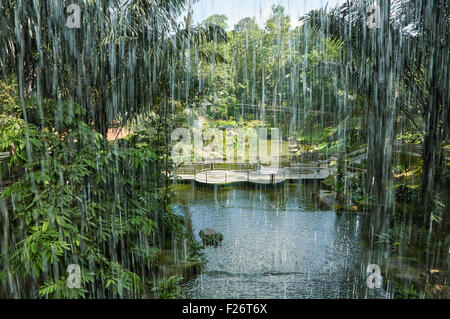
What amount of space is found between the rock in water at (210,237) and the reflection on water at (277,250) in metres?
0.22

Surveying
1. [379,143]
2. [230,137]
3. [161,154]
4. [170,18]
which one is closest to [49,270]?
[161,154]

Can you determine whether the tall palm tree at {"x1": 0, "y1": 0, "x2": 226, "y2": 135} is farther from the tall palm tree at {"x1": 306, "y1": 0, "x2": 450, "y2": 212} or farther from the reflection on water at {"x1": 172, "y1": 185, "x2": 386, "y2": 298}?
the reflection on water at {"x1": 172, "y1": 185, "x2": 386, "y2": 298}

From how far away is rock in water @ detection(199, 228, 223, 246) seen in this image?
785cm

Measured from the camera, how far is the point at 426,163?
8312 mm

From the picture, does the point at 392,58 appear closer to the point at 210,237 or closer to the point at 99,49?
the point at 210,237

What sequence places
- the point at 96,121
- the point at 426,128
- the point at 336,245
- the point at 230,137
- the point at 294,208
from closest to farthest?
the point at 96,121 → the point at 336,245 → the point at 426,128 → the point at 294,208 → the point at 230,137

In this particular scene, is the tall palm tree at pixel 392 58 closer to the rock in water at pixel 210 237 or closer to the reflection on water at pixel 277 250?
the reflection on water at pixel 277 250

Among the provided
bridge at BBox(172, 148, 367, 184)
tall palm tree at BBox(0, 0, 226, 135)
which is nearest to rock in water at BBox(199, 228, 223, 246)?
tall palm tree at BBox(0, 0, 226, 135)

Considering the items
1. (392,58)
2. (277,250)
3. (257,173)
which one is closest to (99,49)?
(277,250)

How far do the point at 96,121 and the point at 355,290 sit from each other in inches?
229

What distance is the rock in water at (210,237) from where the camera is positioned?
7.85 meters

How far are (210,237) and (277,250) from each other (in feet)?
5.13
